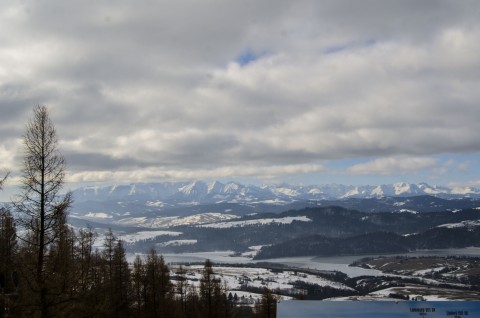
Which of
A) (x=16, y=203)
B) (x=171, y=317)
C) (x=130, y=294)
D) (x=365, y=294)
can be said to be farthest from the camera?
(x=365, y=294)

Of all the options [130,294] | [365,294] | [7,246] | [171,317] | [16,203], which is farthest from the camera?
[365,294]

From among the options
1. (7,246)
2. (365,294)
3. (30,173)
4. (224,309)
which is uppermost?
(30,173)

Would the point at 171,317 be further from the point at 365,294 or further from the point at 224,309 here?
the point at 365,294

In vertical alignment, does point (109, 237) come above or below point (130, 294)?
above

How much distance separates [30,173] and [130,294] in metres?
39.1

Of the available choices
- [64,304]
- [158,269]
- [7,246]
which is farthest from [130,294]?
[64,304]

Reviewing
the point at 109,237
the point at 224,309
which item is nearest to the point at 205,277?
the point at 224,309

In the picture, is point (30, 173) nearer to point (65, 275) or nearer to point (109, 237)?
point (65, 275)

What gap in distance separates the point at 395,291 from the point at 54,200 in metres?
197

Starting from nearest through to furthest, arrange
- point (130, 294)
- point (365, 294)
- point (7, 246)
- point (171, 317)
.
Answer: point (7, 246)
point (171, 317)
point (130, 294)
point (365, 294)

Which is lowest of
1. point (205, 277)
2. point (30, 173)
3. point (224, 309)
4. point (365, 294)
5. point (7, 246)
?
point (365, 294)

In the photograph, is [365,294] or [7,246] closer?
[7,246]

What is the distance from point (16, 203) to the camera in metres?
19.4

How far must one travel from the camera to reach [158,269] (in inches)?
2258
